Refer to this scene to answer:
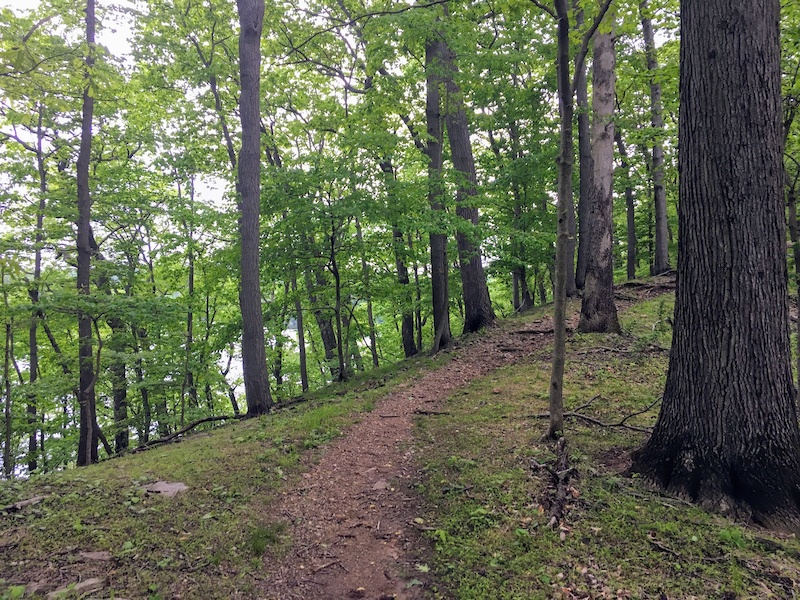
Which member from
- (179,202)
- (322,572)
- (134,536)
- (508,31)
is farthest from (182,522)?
(179,202)

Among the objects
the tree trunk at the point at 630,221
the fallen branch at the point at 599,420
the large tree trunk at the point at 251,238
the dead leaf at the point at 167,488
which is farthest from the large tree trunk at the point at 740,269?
the tree trunk at the point at 630,221

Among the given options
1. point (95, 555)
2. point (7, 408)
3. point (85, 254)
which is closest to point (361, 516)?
point (95, 555)

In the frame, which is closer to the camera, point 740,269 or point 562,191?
point 740,269

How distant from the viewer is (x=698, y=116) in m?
3.47

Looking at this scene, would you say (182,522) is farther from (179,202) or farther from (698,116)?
(179,202)

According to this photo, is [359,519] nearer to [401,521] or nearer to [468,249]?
[401,521]

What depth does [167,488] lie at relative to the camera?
4.48 m

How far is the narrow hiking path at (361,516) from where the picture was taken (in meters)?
3.12

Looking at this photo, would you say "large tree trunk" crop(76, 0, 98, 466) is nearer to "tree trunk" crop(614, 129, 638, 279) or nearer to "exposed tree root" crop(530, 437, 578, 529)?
"exposed tree root" crop(530, 437, 578, 529)

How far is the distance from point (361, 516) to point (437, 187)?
7101 mm

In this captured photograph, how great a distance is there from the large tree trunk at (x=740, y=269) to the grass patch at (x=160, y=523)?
3544 millimetres

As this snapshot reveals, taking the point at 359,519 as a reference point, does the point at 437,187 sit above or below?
above

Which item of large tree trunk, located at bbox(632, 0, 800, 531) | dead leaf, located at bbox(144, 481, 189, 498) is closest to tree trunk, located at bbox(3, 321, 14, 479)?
dead leaf, located at bbox(144, 481, 189, 498)

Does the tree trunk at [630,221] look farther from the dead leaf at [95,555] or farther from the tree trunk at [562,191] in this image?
the dead leaf at [95,555]
